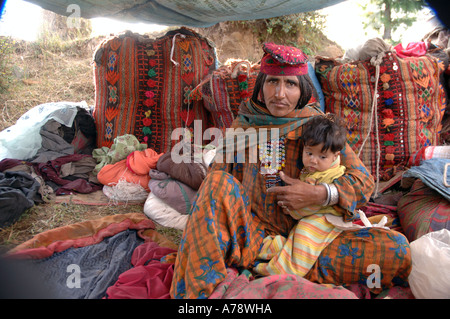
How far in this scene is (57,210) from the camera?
256 cm

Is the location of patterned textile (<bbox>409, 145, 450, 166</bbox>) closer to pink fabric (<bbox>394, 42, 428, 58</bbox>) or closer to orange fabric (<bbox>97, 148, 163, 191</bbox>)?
pink fabric (<bbox>394, 42, 428, 58</bbox>)

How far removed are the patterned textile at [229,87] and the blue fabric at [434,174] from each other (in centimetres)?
145

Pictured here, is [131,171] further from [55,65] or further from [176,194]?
[55,65]

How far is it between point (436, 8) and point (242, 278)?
1.17m

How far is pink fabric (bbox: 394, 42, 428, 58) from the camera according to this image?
2.84 metres

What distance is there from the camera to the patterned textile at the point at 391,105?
8.88 ft

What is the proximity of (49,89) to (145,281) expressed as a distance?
14.5 feet

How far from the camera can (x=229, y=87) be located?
2959mm

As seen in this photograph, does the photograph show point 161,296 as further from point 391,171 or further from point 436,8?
point 391,171

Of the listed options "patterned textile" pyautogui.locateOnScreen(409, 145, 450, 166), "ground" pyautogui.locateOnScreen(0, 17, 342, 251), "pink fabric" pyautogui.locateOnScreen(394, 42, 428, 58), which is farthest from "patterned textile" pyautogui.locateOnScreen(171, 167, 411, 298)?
"ground" pyautogui.locateOnScreen(0, 17, 342, 251)

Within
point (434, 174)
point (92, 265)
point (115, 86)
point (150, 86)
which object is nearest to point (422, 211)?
point (434, 174)

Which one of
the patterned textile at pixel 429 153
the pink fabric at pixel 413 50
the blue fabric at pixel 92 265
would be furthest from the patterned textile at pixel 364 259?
the pink fabric at pixel 413 50

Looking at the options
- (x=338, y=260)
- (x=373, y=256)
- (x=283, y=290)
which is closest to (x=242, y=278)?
(x=283, y=290)

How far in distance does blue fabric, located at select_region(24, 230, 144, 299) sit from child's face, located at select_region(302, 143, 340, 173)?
1.15 metres
